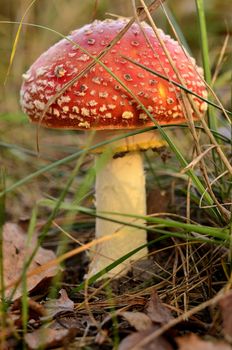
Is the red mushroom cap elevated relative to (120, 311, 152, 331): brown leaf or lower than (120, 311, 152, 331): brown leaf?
elevated

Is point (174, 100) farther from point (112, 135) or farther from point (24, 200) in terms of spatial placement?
point (24, 200)

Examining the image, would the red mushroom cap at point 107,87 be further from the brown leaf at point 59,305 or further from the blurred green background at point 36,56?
the blurred green background at point 36,56

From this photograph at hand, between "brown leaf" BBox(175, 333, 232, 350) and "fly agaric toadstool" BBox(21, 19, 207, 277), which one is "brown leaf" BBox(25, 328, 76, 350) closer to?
"brown leaf" BBox(175, 333, 232, 350)

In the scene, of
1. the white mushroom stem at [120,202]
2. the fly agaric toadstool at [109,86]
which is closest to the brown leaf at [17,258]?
the white mushroom stem at [120,202]

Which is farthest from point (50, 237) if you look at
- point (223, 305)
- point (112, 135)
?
point (223, 305)

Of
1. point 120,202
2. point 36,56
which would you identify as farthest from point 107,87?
point 36,56

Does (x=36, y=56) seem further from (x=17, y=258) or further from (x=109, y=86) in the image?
(x=109, y=86)

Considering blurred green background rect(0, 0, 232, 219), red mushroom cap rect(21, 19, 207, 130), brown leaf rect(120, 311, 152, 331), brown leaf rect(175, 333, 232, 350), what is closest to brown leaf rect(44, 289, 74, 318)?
brown leaf rect(120, 311, 152, 331)
